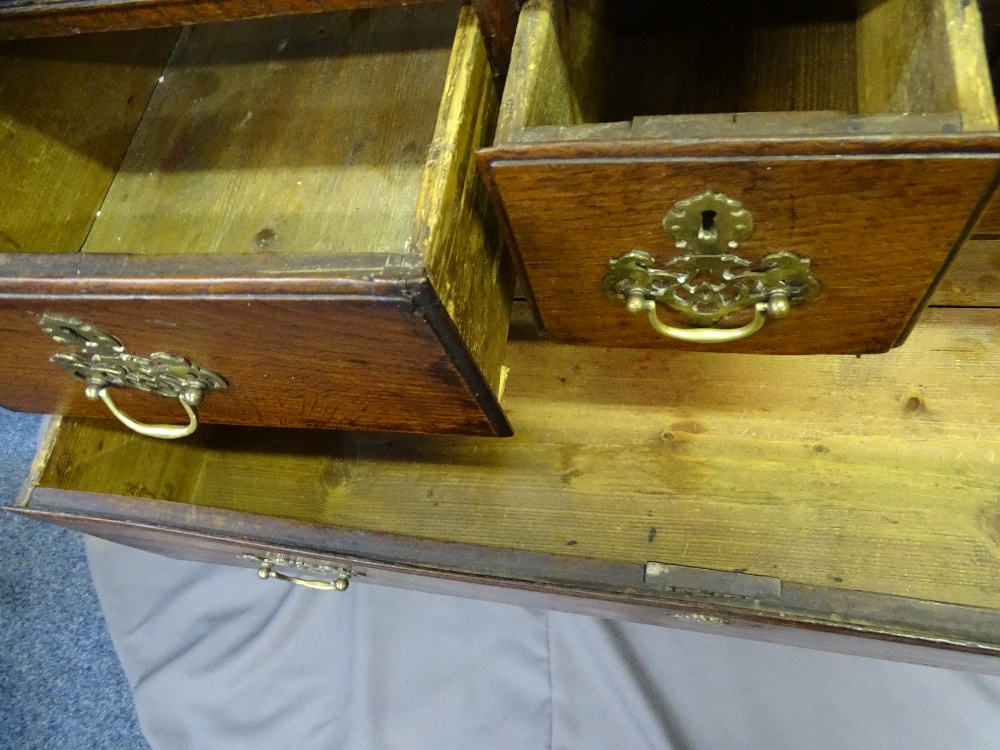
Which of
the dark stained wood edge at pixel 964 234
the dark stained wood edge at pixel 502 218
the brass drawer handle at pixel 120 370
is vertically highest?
the dark stained wood edge at pixel 502 218

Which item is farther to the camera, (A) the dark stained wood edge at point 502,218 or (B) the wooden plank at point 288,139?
(B) the wooden plank at point 288,139

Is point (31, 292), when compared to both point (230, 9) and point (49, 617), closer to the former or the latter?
point (230, 9)

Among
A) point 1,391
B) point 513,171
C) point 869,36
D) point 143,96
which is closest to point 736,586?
point 513,171

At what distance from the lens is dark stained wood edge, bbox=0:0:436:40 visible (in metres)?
0.61

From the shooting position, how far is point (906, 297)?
0.59 m

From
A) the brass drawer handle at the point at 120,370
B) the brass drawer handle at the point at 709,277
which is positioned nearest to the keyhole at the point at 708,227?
the brass drawer handle at the point at 709,277

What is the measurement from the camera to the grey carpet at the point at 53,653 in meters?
1.25

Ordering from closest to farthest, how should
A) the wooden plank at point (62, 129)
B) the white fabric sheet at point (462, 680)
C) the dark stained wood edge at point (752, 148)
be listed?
the dark stained wood edge at point (752, 148) → the wooden plank at point (62, 129) → the white fabric sheet at point (462, 680)

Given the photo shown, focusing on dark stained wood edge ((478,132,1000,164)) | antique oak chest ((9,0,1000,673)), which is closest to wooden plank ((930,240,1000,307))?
antique oak chest ((9,0,1000,673))

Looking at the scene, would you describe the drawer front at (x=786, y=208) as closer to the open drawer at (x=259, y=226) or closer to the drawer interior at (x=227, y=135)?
the open drawer at (x=259, y=226)

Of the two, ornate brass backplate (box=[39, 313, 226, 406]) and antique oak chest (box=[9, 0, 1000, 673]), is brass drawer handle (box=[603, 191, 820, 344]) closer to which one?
antique oak chest (box=[9, 0, 1000, 673])

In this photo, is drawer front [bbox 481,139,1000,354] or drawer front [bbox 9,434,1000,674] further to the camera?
drawer front [bbox 9,434,1000,674]

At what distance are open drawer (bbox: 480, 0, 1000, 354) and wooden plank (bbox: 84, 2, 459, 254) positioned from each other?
208mm

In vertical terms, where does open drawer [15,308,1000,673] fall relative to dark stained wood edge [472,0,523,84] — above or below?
below
